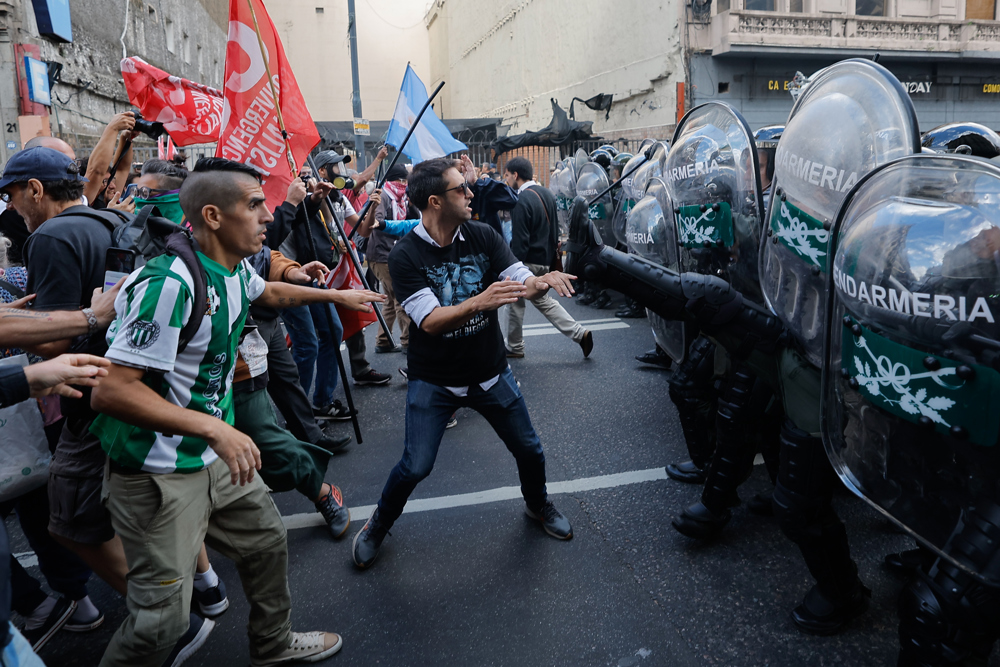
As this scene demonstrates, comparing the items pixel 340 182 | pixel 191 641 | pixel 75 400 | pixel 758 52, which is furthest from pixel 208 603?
pixel 758 52

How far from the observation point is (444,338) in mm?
2957

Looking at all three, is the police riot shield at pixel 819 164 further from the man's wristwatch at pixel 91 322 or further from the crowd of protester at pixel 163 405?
the man's wristwatch at pixel 91 322

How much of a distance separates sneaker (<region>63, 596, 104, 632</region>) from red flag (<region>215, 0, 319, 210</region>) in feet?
7.12

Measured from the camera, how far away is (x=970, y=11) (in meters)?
18.1

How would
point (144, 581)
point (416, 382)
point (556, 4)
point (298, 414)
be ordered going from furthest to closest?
point (556, 4) < point (298, 414) < point (416, 382) < point (144, 581)

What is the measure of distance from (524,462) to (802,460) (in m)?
1.26

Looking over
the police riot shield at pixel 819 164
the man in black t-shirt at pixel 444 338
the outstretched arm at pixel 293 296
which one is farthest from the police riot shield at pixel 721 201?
the outstretched arm at pixel 293 296

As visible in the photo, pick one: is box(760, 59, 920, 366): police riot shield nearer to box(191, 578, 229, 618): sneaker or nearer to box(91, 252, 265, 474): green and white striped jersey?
box(91, 252, 265, 474): green and white striped jersey

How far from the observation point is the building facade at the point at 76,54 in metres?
9.73

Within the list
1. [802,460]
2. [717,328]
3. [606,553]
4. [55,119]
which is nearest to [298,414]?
[606,553]

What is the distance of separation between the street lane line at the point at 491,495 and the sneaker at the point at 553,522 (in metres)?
0.42

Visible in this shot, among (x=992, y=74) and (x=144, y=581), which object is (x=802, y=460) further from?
(x=992, y=74)

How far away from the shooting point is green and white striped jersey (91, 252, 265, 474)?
6.21ft

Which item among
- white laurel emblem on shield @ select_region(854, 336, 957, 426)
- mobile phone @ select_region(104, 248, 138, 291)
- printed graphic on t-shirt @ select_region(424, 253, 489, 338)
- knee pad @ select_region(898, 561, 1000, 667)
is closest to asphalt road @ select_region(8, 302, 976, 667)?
knee pad @ select_region(898, 561, 1000, 667)
